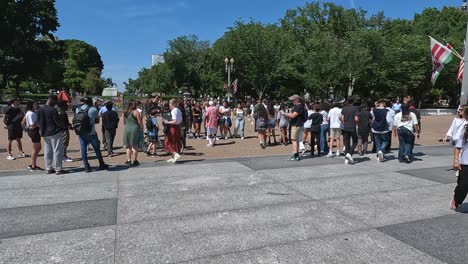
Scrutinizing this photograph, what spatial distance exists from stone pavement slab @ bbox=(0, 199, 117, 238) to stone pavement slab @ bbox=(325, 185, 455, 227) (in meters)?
3.40

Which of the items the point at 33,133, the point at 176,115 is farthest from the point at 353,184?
the point at 33,133

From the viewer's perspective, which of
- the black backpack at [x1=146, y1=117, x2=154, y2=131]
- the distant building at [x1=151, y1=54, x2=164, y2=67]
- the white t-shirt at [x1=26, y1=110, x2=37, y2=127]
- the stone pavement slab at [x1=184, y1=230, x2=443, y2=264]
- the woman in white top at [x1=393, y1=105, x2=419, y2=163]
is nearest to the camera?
the stone pavement slab at [x1=184, y1=230, x2=443, y2=264]

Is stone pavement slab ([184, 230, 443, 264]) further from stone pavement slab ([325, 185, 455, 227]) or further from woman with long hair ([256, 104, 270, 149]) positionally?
woman with long hair ([256, 104, 270, 149])

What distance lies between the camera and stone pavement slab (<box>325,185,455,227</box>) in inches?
205

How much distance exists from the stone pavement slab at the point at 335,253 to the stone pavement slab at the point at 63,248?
109cm

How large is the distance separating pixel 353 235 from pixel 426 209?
178 centimetres

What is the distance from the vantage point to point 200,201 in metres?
6.01

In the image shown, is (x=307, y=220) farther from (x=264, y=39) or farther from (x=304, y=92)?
(x=304, y=92)

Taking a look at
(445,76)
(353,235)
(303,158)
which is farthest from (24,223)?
(445,76)

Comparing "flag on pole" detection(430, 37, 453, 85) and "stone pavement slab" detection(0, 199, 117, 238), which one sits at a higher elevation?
"flag on pole" detection(430, 37, 453, 85)

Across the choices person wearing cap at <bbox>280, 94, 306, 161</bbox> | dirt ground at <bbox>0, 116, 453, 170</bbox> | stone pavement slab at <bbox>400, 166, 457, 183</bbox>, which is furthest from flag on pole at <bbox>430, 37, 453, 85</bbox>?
person wearing cap at <bbox>280, 94, 306, 161</bbox>

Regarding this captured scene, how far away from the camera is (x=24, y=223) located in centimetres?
502

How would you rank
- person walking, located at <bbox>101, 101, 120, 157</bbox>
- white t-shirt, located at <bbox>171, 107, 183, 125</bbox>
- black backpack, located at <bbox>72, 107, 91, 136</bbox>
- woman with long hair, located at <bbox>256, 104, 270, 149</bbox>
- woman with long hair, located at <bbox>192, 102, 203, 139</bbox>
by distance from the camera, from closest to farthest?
black backpack, located at <bbox>72, 107, 91, 136</bbox> → white t-shirt, located at <bbox>171, 107, 183, 125</bbox> → person walking, located at <bbox>101, 101, 120, 157</bbox> → woman with long hair, located at <bbox>256, 104, 270, 149</bbox> → woman with long hair, located at <bbox>192, 102, 203, 139</bbox>

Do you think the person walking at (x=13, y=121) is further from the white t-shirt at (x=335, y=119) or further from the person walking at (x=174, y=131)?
the white t-shirt at (x=335, y=119)
